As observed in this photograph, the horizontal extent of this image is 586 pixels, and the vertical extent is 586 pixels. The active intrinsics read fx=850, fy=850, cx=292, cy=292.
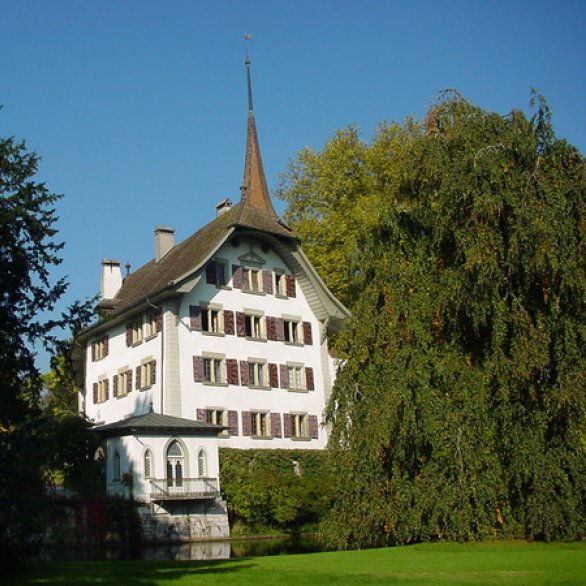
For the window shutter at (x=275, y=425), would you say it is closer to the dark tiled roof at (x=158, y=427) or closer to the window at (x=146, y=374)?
the dark tiled roof at (x=158, y=427)

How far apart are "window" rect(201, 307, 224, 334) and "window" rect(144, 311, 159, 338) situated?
80.5 inches

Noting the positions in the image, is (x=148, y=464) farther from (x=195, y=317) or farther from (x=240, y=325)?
(x=240, y=325)

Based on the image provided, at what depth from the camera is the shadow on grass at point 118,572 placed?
1312 cm

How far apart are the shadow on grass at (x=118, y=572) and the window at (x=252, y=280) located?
2152cm

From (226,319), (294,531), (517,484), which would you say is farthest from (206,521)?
(517,484)

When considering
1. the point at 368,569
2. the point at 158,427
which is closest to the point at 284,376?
the point at 158,427

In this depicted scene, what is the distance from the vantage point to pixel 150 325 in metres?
37.4

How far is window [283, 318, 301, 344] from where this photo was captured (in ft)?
130

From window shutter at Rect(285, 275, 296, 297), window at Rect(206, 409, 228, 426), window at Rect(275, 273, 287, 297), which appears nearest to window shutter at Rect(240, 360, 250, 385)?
window at Rect(206, 409, 228, 426)

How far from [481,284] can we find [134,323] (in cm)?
2437

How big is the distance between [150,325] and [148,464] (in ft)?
24.7

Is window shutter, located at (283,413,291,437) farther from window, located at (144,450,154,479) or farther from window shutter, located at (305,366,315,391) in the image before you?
window, located at (144,450,154,479)

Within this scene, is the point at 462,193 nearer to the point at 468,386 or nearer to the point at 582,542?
the point at 468,386

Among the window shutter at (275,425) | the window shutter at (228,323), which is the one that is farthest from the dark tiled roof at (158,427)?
the window shutter at (228,323)
